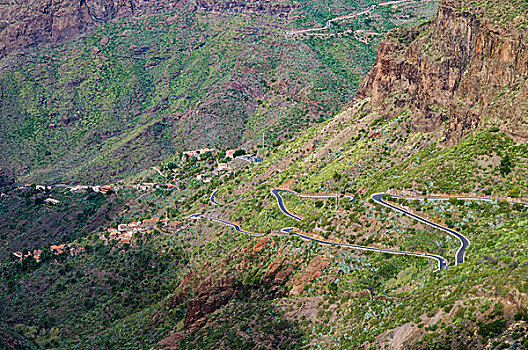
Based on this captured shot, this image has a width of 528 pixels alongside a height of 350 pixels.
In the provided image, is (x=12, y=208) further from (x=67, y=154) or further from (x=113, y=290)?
(x=113, y=290)

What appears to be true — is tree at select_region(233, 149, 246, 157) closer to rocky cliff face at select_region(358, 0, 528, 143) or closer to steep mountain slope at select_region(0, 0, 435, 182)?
steep mountain slope at select_region(0, 0, 435, 182)

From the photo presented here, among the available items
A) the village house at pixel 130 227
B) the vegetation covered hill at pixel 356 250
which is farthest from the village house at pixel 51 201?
the village house at pixel 130 227

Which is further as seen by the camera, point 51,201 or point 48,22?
point 48,22

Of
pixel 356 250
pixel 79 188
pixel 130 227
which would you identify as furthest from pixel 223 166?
pixel 356 250

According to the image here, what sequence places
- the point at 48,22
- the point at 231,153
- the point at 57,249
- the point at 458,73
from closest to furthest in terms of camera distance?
the point at 458,73
the point at 57,249
the point at 231,153
the point at 48,22

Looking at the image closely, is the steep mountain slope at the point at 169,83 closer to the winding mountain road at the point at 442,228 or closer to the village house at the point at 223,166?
the village house at the point at 223,166

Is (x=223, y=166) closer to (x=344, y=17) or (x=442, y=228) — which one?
(x=442, y=228)

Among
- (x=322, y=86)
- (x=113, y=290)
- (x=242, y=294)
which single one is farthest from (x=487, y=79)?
(x=322, y=86)
